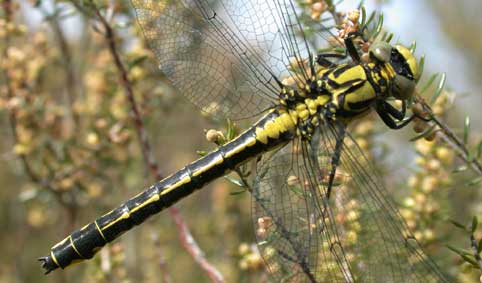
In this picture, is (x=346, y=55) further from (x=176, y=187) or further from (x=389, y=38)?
(x=176, y=187)

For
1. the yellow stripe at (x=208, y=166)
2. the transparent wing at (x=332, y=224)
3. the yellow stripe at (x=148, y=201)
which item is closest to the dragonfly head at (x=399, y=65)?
the transparent wing at (x=332, y=224)

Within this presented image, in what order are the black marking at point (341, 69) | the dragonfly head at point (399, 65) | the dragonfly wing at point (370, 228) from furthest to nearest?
the black marking at point (341, 69) < the dragonfly head at point (399, 65) < the dragonfly wing at point (370, 228)

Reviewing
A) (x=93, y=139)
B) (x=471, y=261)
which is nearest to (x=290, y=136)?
(x=471, y=261)

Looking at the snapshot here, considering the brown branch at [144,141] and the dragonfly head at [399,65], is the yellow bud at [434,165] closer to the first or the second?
the dragonfly head at [399,65]

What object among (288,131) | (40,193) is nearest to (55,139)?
(40,193)

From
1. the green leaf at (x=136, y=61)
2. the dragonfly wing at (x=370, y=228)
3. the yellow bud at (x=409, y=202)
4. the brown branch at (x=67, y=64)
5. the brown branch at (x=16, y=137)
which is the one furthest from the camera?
the brown branch at (x=67, y=64)
